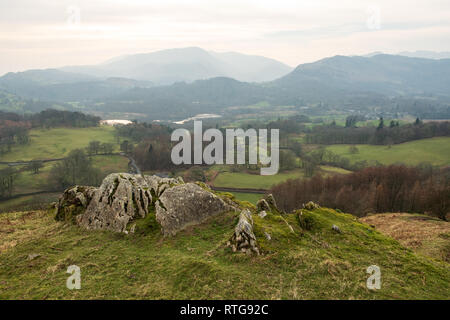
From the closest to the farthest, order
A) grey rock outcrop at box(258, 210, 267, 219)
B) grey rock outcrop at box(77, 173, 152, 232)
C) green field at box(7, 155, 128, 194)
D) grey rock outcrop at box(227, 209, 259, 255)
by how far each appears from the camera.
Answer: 1. grey rock outcrop at box(227, 209, 259, 255)
2. grey rock outcrop at box(77, 173, 152, 232)
3. grey rock outcrop at box(258, 210, 267, 219)
4. green field at box(7, 155, 128, 194)

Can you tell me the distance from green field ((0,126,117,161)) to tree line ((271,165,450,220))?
102281mm

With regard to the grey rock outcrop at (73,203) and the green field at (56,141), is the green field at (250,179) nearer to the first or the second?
the grey rock outcrop at (73,203)

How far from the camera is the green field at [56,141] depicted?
112250 millimetres

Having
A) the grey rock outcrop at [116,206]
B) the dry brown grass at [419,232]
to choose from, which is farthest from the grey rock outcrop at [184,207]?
the dry brown grass at [419,232]

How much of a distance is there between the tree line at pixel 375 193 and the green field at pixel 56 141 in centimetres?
10228

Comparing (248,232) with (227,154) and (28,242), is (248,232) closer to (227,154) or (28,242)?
(28,242)

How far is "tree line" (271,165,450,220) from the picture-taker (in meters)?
43.1

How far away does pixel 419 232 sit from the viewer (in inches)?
1097

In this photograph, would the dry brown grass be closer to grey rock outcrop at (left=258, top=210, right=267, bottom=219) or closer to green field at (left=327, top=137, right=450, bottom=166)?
grey rock outcrop at (left=258, top=210, right=267, bottom=219)

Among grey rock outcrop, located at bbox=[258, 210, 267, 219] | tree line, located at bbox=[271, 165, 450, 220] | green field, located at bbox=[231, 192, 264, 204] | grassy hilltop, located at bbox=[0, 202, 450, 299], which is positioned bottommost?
green field, located at bbox=[231, 192, 264, 204]

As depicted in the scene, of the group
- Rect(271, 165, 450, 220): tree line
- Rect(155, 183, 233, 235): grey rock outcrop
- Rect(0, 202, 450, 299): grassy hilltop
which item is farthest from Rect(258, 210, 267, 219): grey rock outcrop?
Rect(271, 165, 450, 220): tree line

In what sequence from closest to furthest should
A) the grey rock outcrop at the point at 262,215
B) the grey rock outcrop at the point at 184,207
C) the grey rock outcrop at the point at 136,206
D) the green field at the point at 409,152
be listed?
the grey rock outcrop at the point at 184,207 → the grey rock outcrop at the point at 136,206 → the grey rock outcrop at the point at 262,215 → the green field at the point at 409,152
